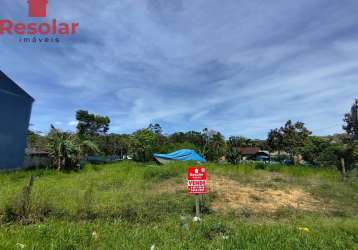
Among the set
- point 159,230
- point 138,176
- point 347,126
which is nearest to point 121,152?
point 347,126

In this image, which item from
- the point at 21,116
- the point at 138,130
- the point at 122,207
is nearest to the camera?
the point at 122,207

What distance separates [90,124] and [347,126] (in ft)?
149

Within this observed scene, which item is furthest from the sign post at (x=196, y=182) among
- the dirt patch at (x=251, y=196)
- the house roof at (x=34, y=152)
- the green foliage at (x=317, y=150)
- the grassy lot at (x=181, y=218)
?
the green foliage at (x=317, y=150)

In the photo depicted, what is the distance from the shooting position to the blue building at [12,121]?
17766 millimetres

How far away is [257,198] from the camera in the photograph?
9.41 metres

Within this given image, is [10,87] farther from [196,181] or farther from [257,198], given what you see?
[196,181]

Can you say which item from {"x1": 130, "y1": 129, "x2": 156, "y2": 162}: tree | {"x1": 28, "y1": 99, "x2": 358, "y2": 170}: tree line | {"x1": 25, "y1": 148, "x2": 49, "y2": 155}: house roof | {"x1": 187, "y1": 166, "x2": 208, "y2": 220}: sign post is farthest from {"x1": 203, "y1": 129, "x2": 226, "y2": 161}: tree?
{"x1": 187, "y1": 166, "x2": 208, "y2": 220}: sign post

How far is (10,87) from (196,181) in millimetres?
16250

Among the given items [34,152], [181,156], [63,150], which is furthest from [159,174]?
[34,152]

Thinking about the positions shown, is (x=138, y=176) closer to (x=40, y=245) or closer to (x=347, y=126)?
(x=40, y=245)

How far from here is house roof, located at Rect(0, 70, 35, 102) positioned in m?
17.6

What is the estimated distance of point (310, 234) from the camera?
17.2 feet

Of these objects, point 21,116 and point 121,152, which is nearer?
point 21,116

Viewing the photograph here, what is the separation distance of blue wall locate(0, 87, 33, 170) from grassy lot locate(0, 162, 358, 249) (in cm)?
674
